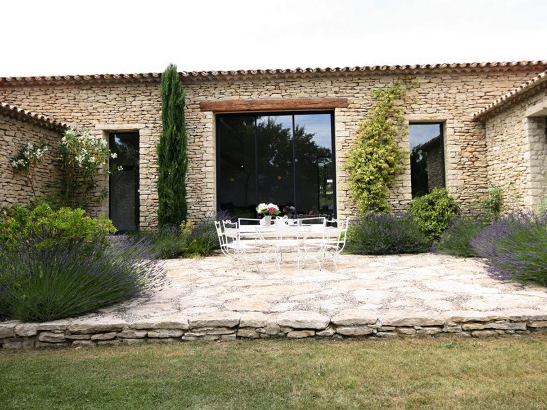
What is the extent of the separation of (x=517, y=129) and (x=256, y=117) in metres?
5.60

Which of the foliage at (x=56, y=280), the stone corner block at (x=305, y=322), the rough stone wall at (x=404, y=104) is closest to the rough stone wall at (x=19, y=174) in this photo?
the rough stone wall at (x=404, y=104)

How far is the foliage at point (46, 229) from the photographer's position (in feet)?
11.1

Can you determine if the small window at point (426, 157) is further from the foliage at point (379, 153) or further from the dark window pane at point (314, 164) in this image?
the dark window pane at point (314, 164)

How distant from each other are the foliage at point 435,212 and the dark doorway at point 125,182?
656cm

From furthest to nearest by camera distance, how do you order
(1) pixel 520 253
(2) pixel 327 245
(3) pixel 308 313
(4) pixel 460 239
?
(4) pixel 460 239, (2) pixel 327 245, (1) pixel 520 253, (3) pixel 308 313

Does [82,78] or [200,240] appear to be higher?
[82,78]

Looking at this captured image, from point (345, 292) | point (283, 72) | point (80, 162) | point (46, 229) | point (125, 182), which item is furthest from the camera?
point (125, 182)

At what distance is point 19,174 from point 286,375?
8.10m

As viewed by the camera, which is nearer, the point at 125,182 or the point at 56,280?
the point at 56,280

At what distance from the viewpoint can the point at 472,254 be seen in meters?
6.64

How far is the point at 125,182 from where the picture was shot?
32.9 ft

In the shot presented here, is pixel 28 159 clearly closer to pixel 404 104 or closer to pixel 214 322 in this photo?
pixel 214 322

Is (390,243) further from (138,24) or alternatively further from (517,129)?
(138,24)

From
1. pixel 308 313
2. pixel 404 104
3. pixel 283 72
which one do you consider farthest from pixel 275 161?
pixel 308 313
